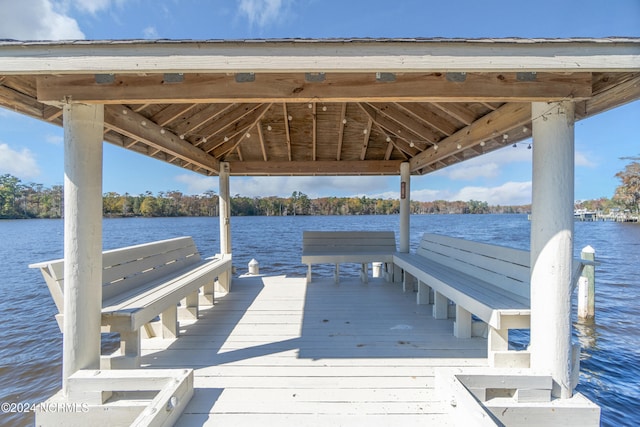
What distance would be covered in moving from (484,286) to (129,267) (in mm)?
3765

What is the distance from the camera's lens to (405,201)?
234 inches

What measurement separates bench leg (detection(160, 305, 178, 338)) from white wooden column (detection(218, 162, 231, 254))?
266 centimetres

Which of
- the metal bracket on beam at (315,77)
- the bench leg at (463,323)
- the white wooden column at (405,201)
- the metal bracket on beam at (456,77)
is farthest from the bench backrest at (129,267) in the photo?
the white wooden column at (405,201)

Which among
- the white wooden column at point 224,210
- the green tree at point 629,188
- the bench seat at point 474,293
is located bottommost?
the bench seat at point 474,293

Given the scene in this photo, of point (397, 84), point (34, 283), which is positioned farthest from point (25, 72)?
point (34, 283)

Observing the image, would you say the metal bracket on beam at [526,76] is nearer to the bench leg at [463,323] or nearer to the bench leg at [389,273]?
the bench leg at [463,323]

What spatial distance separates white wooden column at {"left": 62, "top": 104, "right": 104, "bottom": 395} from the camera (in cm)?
209

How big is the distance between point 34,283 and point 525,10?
1629 centimetres

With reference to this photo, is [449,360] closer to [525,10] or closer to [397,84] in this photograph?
[397,84]

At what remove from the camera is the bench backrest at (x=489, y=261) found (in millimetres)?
2804

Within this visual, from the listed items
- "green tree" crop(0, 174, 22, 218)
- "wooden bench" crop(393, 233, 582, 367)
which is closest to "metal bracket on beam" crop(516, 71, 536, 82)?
"wooden bench" crop(393, 233, 582, 367)

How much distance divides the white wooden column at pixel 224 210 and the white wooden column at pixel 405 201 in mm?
3460

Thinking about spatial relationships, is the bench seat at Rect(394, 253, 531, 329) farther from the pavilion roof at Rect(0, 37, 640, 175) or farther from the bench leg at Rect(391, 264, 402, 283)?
the pavilion roof at Rect(0, 37, 640, 175)

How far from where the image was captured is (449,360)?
2689 millimetres
